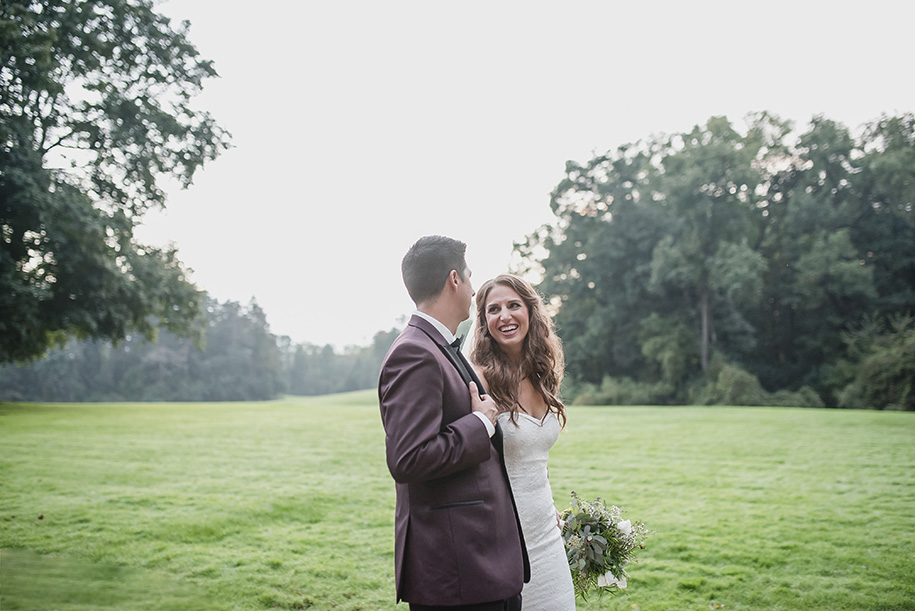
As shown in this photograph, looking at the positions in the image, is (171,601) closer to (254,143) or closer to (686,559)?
(686,559)

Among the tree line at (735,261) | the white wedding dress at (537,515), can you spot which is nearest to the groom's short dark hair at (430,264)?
the white wedding dress at (537,515)

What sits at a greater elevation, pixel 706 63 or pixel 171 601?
pixel 706 63

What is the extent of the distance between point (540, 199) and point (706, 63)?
53.8ft

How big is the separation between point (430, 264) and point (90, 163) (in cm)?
2743

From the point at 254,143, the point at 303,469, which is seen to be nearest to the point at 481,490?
the point at 303,469

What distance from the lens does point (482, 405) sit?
7.50ft

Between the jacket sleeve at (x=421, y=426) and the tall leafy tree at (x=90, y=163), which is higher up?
the tall leafy tree at (x=90, y=163)

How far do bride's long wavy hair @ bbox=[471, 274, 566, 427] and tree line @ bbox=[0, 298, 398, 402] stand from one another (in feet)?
171

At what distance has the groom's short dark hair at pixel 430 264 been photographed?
2.44 m

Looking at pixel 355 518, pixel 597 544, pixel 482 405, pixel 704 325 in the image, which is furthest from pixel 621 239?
pixel 482 405

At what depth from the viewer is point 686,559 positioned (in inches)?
267

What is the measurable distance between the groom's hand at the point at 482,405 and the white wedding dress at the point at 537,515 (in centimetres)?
54

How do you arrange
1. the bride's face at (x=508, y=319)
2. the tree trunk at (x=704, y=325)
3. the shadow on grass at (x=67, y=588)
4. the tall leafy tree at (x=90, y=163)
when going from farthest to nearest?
the tree trunk at (x=704, y=325), the tall leafy tree at (x=90, y=163), the bride's face at (x=508, y=319), the shadow on grass at (x=67, y=588)

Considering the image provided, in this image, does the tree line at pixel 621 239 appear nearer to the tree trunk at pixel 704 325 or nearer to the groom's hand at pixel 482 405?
the tree trunk at pixel 704 325
